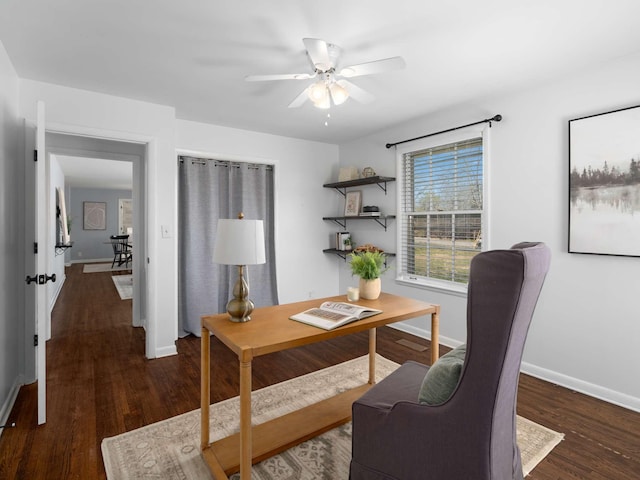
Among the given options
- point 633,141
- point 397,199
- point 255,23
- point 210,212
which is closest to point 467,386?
point 255,23

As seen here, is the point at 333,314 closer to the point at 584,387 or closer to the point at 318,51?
the point at 318,51

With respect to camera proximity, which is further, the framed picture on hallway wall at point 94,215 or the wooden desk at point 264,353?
the framed picture on hallway wall at point 94,215

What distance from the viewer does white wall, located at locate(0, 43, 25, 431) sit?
2181mm

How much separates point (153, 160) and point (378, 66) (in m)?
2.28

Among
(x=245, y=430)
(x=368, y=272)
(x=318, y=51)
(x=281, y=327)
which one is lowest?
(x=245, y=430)

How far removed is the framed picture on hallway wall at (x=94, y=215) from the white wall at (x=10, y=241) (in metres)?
9.76

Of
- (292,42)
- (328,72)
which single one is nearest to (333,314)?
(328,72)

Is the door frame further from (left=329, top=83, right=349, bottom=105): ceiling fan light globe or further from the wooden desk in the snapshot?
(left=329, top=83, right=349, bottom=105): ceiling fan light globe

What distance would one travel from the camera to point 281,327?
5.61 ft

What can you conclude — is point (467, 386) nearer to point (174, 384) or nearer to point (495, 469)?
point (495, 469)

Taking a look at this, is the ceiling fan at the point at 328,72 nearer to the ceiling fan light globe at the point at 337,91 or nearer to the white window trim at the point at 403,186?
the ceiling fan light globe at the point at 337,91

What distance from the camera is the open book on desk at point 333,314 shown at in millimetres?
1740

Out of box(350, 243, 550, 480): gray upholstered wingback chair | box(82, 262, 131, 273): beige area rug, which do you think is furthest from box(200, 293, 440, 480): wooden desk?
box(82, 262, 131, 273): beige area rug

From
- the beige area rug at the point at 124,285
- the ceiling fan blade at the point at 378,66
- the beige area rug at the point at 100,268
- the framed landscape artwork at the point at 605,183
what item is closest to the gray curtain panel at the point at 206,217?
the ceiling fan blade at the point at 378,66
